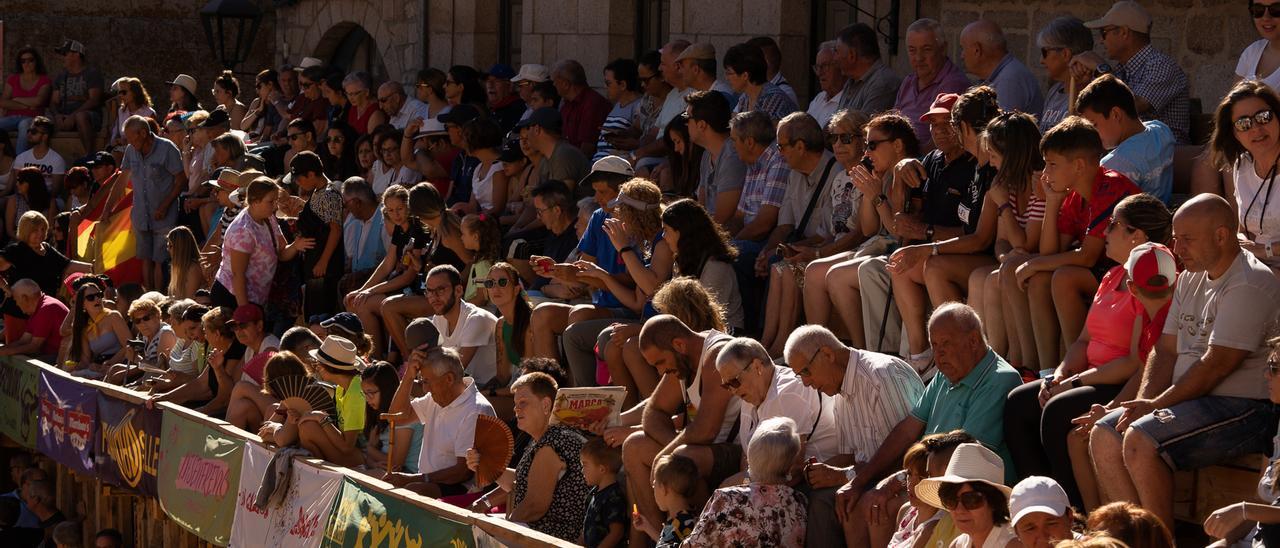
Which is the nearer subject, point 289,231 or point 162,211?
point 289,231

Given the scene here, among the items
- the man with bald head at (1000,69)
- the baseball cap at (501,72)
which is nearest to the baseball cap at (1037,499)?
the man with bald head at (1000,69)

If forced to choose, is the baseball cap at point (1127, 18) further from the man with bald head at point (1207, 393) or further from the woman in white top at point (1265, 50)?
the man with bald head at point (1207, 393)

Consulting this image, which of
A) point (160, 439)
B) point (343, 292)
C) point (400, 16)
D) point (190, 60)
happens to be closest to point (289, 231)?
point (343, 292)

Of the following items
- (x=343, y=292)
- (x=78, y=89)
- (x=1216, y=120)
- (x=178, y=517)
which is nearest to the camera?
(x=1216, y=120)

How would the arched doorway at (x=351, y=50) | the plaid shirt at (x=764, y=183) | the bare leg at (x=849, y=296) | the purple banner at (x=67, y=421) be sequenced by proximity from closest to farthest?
the bare leg at (x=849, y=296)
the plaid shirt at (x=764, y=183)
the purple banner at (x=67, y=421)
the arched doorway at (x=351, y=50)

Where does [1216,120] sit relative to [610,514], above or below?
above

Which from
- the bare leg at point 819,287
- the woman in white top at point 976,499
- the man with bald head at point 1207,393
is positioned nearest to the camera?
the woman in white top at point 976,499

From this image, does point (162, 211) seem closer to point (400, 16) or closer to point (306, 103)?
point (306, 103)

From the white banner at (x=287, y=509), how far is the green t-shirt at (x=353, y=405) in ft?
1.19

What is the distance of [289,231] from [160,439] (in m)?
1.93

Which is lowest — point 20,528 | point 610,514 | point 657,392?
point 20,528

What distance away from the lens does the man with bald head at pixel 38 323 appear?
1528cm

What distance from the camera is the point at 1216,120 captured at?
273 inches

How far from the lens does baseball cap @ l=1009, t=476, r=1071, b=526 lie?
5516mm
